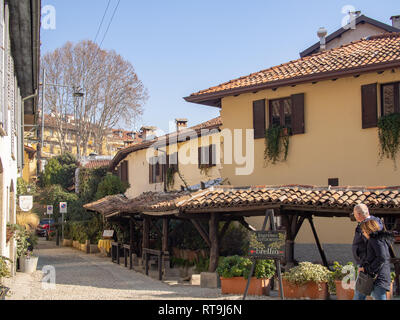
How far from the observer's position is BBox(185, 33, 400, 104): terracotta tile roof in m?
17.0

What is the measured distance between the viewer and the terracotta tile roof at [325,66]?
16984mm

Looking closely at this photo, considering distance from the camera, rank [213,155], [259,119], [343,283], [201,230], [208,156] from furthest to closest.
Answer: [208,156] < [213,155] < [259,119] < [201,230] < [343,283]

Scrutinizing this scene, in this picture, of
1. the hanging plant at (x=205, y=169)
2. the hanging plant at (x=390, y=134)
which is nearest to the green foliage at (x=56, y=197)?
the hanging plant at (x=205, y=169)

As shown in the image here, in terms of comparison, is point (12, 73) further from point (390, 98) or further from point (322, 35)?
point (322, 35)

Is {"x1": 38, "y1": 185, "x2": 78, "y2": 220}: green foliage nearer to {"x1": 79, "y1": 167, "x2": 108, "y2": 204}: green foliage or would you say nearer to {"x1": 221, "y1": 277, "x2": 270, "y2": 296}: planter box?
{"x1": 79, "y1": 167, "x2": 108, "y2": 204}: green foliage

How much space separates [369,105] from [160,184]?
40.1 feet

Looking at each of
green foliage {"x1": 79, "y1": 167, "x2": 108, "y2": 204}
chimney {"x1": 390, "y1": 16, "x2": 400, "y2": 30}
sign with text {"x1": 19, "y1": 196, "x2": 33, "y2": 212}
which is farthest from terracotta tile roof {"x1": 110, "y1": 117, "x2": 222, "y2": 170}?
chimney {"x1": 390, "y1": 16, "x2": 400, "y2": 30}

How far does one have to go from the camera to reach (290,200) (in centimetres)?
1295

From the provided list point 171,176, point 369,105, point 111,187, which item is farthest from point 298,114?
point 111,187

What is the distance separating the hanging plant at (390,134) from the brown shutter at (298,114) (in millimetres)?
2558

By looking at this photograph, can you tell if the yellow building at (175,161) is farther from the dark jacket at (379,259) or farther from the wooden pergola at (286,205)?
the dark jacket at (379,259)

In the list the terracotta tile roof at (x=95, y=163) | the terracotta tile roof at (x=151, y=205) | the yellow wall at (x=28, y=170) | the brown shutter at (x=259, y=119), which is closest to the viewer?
the terracotta tile roof at (x=151, y=205)

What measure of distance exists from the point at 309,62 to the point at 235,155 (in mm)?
4090

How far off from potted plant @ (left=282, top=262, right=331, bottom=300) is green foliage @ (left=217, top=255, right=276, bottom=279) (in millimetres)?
604
